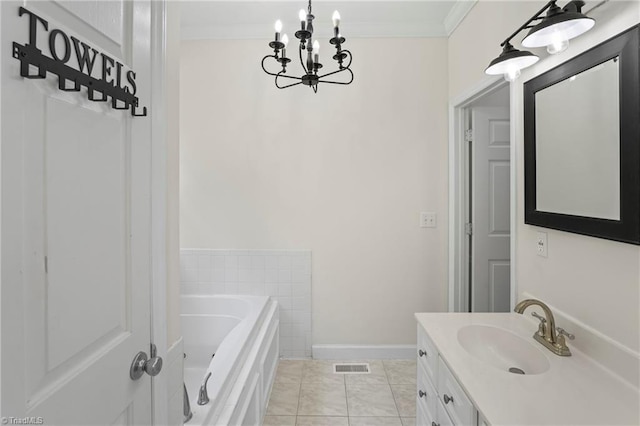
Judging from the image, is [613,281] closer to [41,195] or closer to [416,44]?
[41,195]

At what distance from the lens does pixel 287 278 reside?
99.6 inches

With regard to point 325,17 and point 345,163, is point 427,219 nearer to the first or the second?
point 345,163

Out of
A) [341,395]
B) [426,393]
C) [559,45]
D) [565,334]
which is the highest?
[559,45]

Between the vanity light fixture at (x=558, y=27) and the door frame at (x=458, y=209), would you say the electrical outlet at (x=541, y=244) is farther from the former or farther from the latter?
A: the door frame at (x=458, y=209)

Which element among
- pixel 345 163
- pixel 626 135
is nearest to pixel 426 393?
pixel 626 135

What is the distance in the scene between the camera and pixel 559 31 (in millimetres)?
1094

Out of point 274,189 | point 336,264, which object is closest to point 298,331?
point 336,264

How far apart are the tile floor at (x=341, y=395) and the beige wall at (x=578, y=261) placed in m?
1.10

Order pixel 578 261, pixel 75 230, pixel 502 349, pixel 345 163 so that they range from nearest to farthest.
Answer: pixel 75 230
pixel 578 261
pixel 502 349
pixel 345 163

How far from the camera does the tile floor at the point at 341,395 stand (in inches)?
73.1

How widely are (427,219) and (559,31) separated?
156cm

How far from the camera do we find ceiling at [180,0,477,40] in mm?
2217

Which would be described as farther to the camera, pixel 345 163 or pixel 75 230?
pixel 345 163

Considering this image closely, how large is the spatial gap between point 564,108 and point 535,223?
1.63ft
